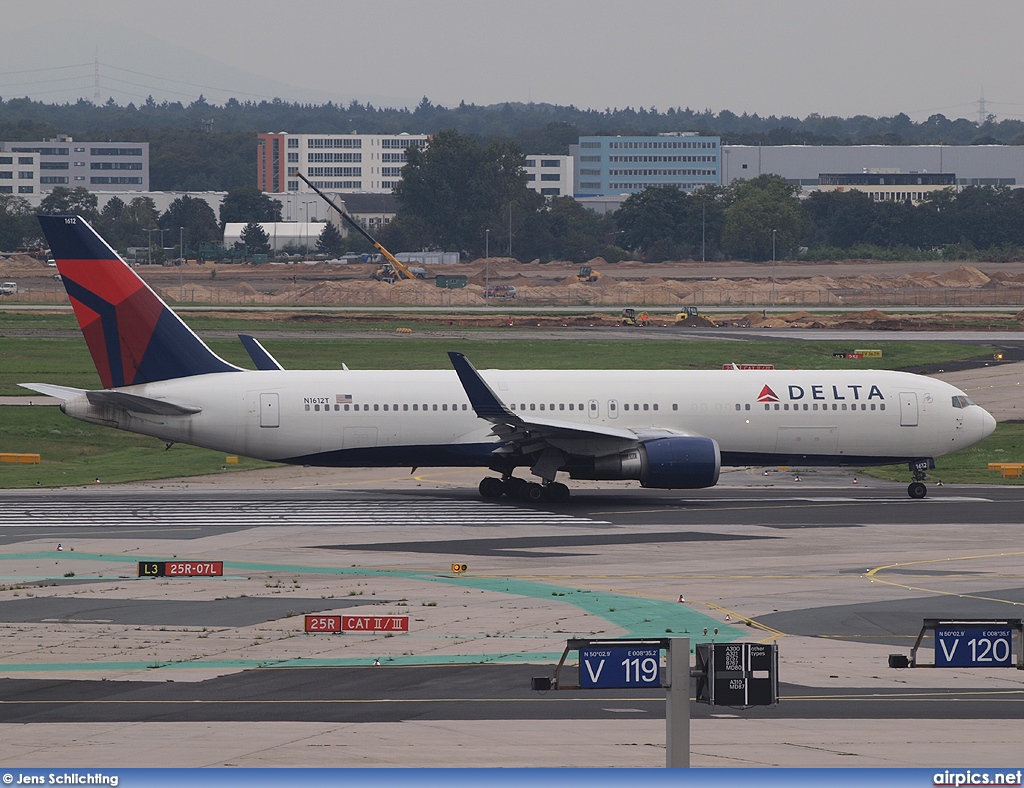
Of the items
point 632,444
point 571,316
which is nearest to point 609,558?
point 632,444

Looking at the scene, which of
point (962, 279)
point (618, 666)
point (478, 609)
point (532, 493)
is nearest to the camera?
point (618, 666)

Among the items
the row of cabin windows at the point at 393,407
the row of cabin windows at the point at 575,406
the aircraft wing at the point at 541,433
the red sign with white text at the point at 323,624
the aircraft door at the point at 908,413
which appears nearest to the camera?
the red sign with white text at the point at 323,624

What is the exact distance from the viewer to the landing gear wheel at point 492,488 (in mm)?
46469

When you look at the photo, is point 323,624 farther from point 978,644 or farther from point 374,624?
point 978,644

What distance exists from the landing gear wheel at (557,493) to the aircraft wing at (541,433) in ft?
3.17

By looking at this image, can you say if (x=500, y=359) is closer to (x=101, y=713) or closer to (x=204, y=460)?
(x=204, y=460)

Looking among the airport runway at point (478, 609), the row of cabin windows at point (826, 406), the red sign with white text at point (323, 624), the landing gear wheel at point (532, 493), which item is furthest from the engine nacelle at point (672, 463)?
the red sign with white text at point (323, 624)

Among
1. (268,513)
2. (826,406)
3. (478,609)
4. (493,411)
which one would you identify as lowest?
(268,513)

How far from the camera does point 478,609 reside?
1125 inches

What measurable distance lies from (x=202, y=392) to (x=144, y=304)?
346 centimetres

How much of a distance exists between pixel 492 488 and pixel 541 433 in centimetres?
402

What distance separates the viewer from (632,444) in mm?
43594

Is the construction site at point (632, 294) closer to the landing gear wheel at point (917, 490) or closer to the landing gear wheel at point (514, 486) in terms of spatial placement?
the landing gear wheel at point (917, 490)

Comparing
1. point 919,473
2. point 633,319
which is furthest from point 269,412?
point 633,319
